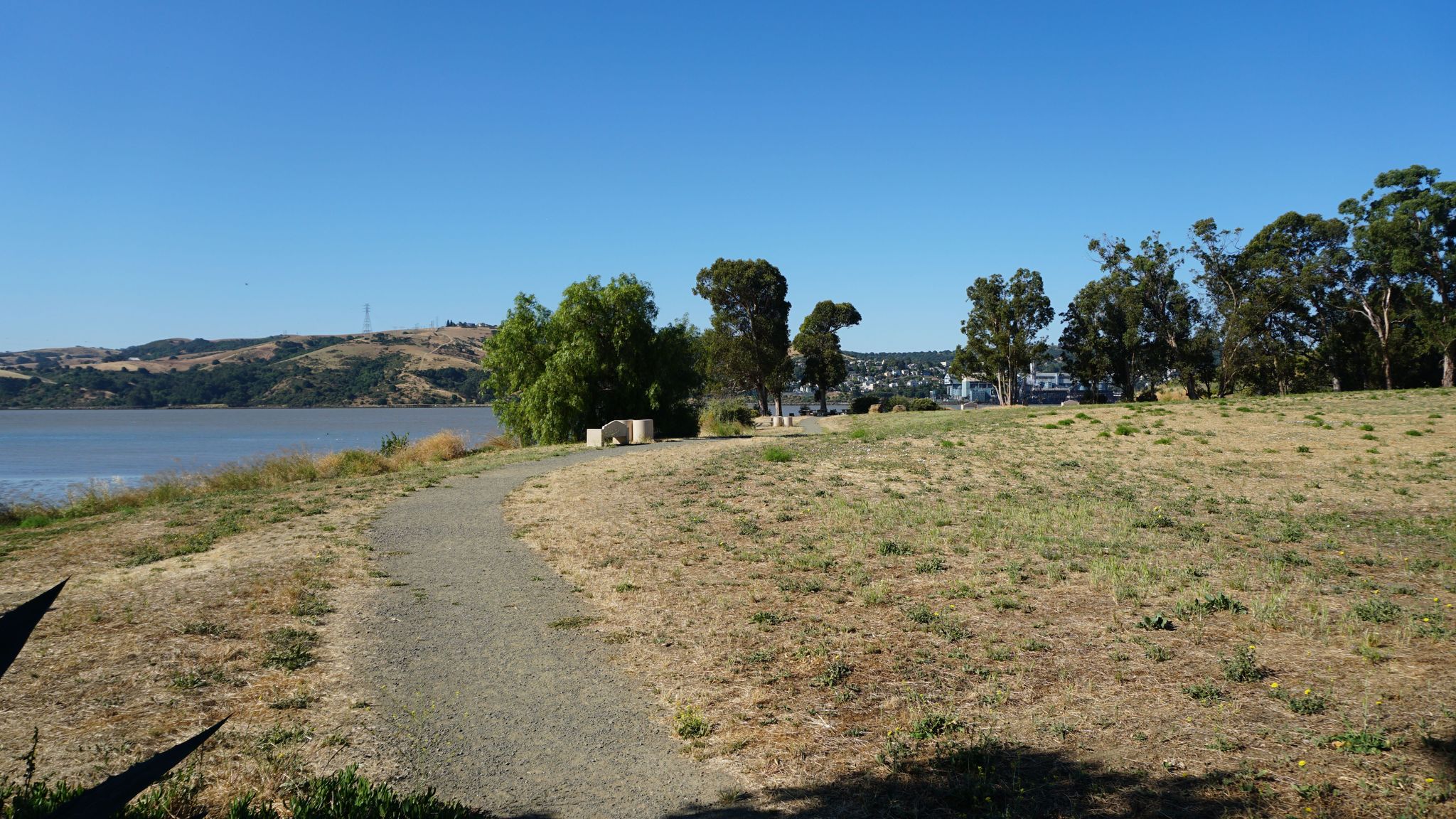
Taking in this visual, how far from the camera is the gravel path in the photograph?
177 inches

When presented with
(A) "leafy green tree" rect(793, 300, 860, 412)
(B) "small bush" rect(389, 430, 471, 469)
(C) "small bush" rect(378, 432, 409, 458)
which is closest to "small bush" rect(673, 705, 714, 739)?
(B) "small bush" rect(389, 430, 471, 469)

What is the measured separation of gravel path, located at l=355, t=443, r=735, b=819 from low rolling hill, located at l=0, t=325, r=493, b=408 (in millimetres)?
118375

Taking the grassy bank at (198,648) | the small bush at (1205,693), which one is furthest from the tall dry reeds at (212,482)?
the small bush at (1205,693)

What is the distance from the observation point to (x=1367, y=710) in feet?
16.8

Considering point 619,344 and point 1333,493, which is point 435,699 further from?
point 619,344

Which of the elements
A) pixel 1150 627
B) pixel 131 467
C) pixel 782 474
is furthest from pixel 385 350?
pixel 1150 627

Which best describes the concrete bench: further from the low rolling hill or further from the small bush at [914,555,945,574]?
the low rolling hill

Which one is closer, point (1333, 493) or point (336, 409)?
point (1333, 493)

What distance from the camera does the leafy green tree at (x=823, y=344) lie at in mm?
70812

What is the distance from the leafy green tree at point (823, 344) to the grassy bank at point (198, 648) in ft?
192

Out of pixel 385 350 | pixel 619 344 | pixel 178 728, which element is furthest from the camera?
pixel 385 350

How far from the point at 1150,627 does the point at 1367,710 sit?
1905mm

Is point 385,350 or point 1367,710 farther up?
point 385,350

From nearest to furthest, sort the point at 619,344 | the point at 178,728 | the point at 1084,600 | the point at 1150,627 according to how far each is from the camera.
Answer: the point at 178,728
the point at 1150,627
the point at 1084,600
the point at 619,344
